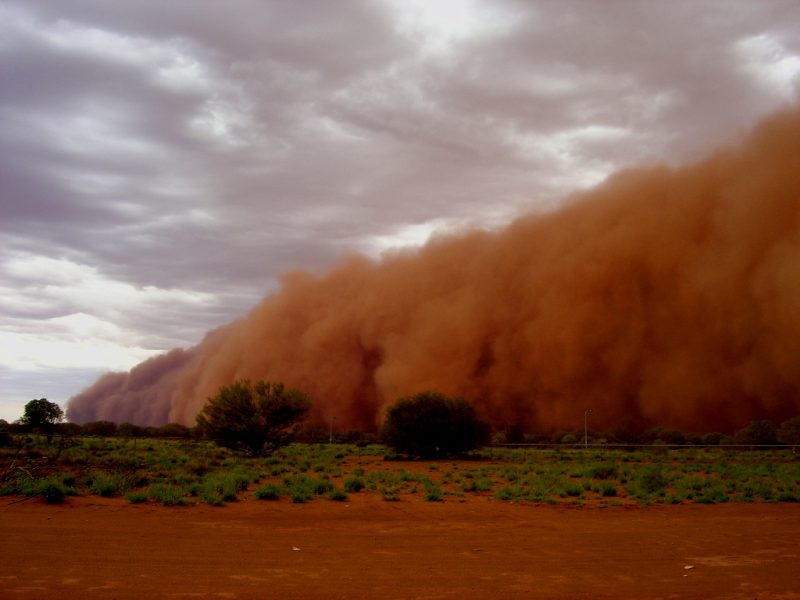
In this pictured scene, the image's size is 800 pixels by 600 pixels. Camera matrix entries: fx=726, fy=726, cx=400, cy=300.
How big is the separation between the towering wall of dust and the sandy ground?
2456cm

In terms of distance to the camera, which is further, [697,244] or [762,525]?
[697,244]

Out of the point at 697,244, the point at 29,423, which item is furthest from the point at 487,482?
the point at 697,244

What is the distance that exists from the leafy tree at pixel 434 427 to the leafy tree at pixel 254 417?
4389 millimetres

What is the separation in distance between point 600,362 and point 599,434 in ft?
19.2

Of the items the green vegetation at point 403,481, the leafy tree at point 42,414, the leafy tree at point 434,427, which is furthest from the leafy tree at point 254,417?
the leafy tree at point 42,414

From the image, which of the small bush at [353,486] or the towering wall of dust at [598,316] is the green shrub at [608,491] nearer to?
the small bush at [353,486]

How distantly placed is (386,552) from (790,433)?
1156 inches

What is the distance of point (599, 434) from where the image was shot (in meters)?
41.5

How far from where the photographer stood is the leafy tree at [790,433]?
3183cm

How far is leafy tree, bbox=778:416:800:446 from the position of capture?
1253 inches

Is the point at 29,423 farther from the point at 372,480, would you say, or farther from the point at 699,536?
the point at 699,536

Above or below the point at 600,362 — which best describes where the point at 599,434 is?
below

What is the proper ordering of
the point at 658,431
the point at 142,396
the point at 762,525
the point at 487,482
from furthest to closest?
the point at 142,396, the point at 658,431, the point at 487,482, the point at 762,525

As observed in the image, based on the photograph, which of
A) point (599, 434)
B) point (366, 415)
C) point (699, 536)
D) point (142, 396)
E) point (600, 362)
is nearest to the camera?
point (699, 536)
